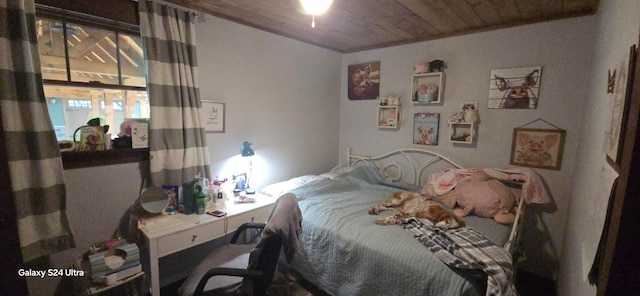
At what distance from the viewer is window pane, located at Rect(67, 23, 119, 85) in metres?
1.73

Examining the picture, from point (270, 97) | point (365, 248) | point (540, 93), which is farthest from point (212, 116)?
point (540, 93)

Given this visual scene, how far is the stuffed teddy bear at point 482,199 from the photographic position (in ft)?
6.54

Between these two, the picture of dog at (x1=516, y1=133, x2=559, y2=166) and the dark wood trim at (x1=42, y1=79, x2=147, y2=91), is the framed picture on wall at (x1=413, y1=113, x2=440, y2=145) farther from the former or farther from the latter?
the dark wood trim at (x1=42, y1=79, x2=147, y2=91)

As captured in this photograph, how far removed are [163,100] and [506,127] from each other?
297 centimetres

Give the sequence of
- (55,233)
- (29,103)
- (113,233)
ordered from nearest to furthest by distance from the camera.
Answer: (29,103)
(55,233)
(113,233)

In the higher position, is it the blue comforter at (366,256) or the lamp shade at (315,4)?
the lamp shade at (315,4)

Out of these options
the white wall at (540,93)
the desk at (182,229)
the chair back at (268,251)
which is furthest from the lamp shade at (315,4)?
the white wall at (540,93)

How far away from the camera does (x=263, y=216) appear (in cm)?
227

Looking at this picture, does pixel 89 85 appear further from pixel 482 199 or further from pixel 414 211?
pixel 482 199

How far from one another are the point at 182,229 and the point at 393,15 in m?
2.29

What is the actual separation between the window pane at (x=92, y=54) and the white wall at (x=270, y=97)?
0.60 meters

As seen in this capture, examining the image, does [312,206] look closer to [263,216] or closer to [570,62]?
[263,216]

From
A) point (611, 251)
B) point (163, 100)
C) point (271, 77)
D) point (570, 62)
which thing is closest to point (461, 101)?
point (570, 62)

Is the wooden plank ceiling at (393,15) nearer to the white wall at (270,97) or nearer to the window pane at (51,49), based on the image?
the white wall at (270,97)
